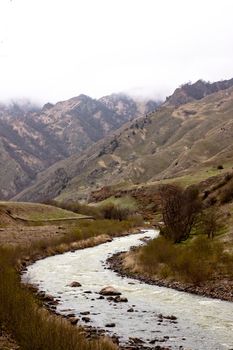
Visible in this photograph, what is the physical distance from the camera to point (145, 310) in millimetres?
31219

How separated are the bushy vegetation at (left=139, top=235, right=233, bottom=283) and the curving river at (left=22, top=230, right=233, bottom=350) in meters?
2.76

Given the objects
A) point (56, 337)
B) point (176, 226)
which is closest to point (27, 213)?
point (176, 226)

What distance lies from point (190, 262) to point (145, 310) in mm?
10523

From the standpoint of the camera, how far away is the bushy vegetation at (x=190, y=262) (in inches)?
1560

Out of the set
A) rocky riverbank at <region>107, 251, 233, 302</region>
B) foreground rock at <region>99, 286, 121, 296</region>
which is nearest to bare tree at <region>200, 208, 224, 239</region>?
rocky riverbank at <region>107, 251, 233, 302</region>

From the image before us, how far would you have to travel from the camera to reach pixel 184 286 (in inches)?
1515

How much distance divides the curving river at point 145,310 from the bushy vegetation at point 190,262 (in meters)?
2.76

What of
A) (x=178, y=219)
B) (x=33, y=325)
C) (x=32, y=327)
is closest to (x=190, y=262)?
(x=178, y=219)

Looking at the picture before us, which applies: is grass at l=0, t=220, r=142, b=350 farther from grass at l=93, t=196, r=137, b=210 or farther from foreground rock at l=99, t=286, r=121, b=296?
grass at l=93, t=196, r=137, b=210

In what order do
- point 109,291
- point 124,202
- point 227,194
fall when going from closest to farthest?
point 109,291, point 227,194, point 124,202

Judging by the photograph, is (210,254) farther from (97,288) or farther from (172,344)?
(172,344)

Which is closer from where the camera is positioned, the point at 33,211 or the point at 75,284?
the point at 75,284

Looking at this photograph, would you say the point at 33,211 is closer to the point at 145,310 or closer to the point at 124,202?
the point at 124,202

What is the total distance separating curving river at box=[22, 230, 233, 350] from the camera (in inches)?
973
